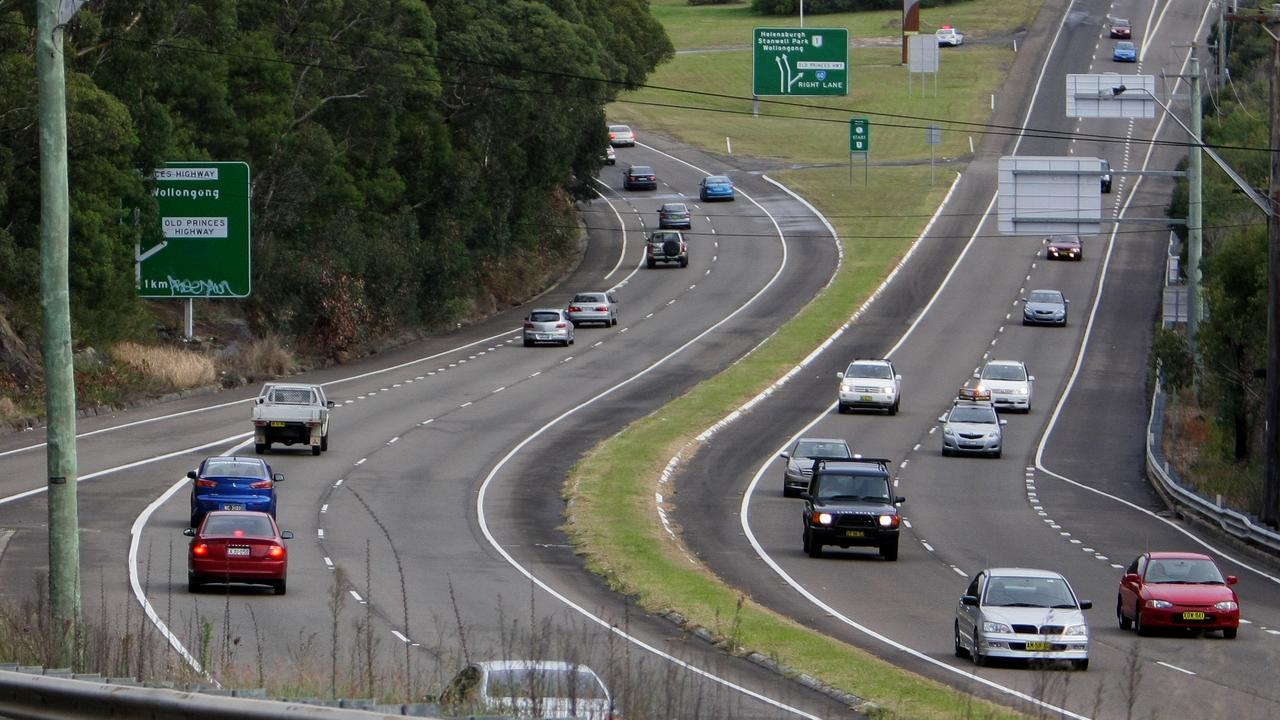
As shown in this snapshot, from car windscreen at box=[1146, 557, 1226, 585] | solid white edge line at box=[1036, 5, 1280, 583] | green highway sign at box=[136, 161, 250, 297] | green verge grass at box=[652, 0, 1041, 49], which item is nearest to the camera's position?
car windscreen at box=[1146, 557, 1226, 585]

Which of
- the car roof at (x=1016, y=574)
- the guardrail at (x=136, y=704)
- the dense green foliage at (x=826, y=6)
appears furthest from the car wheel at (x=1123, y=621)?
the dense green foliage at (x=826, y=6)

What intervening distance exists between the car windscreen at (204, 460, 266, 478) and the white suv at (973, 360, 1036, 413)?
97.1 feet

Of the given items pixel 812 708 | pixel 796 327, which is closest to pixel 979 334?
pixel 796 327

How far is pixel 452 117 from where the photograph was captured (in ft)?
243

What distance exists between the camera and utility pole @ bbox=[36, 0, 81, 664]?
43.1 ft

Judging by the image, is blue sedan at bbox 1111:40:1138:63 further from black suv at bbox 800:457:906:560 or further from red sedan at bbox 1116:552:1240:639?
red sedan at bbox 1116:552:1240:639

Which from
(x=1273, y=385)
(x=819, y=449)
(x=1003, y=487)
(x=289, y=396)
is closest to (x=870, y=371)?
(x=1003, y=487)

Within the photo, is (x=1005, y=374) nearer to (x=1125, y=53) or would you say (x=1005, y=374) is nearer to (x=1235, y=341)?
(x=1235, y=341)

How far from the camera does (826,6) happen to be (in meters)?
159

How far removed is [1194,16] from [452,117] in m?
89.3

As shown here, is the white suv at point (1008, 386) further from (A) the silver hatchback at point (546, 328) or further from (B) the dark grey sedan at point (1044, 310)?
(A) the silver hatchback at point (546, 328)

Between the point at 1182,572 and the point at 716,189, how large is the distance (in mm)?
75668

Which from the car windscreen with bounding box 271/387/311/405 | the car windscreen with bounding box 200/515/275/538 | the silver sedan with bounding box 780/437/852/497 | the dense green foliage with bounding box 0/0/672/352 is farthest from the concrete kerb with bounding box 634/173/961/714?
the dense green foliage with bounding box 0/0/672/352

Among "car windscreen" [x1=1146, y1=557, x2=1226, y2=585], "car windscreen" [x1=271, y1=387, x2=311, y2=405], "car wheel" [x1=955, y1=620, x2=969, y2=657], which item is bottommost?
"car wheel" [x1=955, y1=620, x2=969, y2=657]
